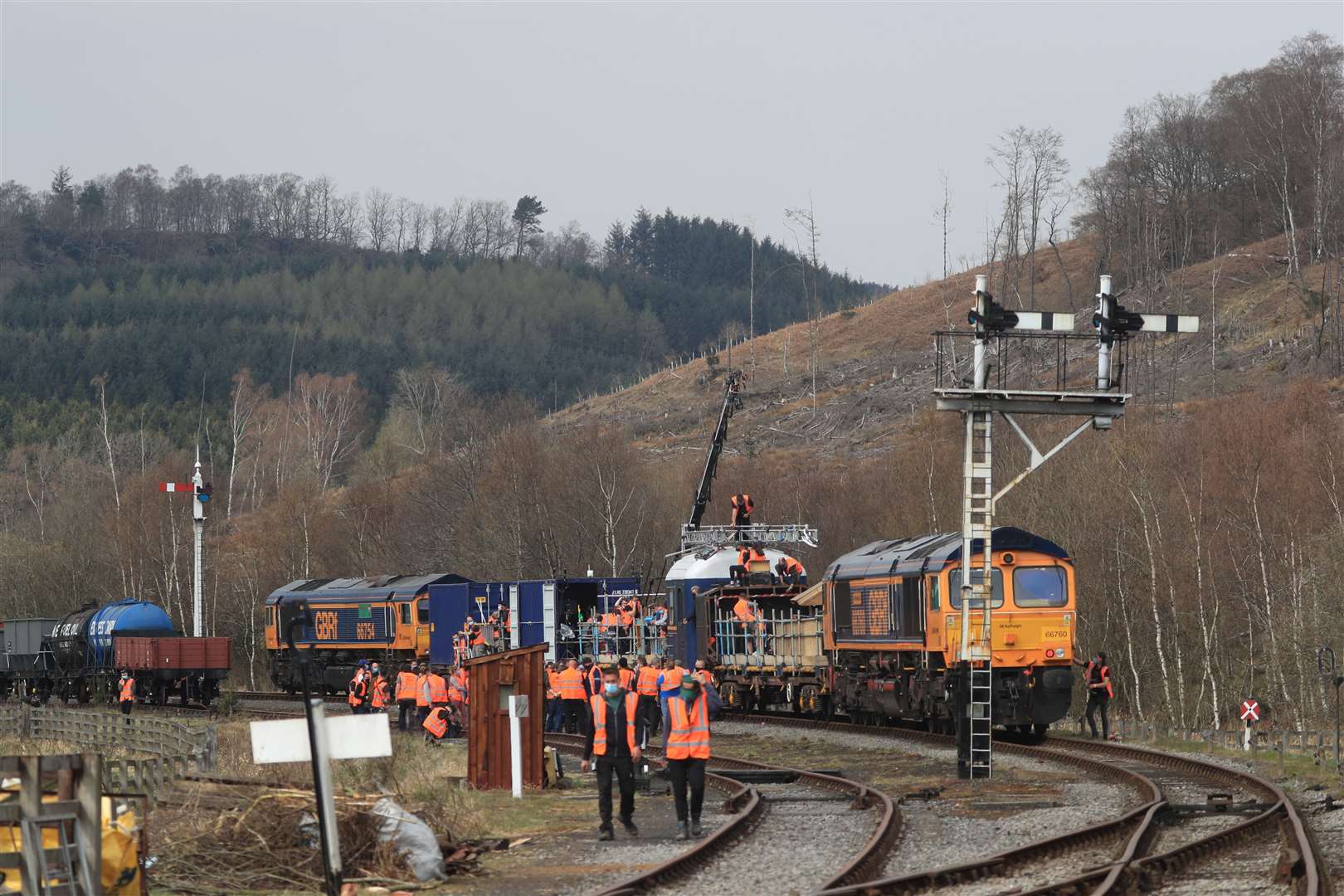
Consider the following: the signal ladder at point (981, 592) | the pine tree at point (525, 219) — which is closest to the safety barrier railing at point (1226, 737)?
the signal ladder at point (981, 592)

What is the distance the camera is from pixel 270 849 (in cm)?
1402

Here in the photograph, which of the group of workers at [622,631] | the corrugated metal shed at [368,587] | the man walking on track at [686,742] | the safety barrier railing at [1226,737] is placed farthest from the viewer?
the corrugated metal shed at [368,587]

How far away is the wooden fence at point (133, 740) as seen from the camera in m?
17.6

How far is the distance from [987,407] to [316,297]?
13632 cm

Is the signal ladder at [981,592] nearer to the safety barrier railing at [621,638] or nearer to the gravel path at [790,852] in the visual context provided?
the gravel path at [790,852]

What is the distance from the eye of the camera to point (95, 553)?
Answer: 72062 mm

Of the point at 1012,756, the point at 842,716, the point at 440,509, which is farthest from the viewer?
the point at 440,509

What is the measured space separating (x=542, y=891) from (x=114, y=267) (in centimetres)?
15601

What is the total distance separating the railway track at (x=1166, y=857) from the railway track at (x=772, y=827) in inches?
34.8

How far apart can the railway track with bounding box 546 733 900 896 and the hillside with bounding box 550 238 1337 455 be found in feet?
153

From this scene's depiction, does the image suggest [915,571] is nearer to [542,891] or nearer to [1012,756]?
[1012,756]

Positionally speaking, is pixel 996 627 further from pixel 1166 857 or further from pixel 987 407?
pixel 1166 857

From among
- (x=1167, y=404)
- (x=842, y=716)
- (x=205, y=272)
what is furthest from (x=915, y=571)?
(x=205, y=272)

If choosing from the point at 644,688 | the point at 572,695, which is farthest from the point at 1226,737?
the point at 644,688
